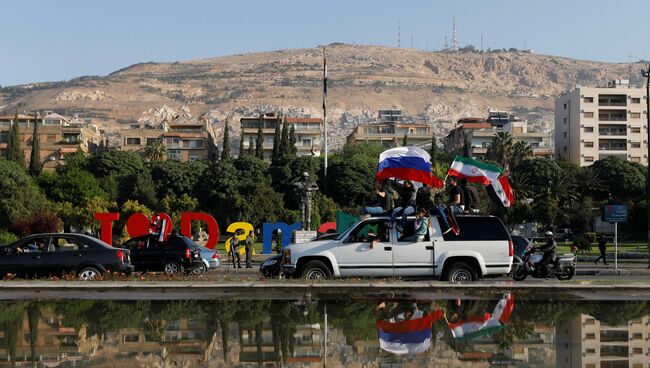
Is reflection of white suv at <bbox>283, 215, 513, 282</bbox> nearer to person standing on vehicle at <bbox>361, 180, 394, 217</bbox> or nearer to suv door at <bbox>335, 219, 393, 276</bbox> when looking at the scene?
suv door at <bbox>335, 219, 393, 276</bbox>

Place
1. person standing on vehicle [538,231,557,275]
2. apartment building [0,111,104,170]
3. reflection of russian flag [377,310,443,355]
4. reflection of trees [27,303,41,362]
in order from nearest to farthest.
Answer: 1. reflection of russian flag [377,310,443,355]
2. reflection of trees [27,303,41,362]
3. person standing on vehicle [538,231,557,275]
4. apartment building [0,111,104,170]

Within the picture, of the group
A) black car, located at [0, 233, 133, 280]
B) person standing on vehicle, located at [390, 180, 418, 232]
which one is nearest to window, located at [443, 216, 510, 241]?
person standing on vehicle, located at [390, 180, 418, 232]

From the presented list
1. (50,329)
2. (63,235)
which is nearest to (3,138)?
(63,235)

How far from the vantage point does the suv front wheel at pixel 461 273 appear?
2059cm

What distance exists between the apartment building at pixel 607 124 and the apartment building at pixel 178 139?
2722 inches

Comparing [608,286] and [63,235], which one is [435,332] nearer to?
[608,286]

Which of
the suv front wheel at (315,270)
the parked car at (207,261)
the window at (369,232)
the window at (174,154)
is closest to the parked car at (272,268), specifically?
the suv front wheel at (315,270)

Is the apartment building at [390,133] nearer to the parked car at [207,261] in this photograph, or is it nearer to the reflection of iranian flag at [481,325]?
the parked car at [207,261]

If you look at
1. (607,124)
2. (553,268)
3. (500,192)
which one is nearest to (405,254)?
(553,268)

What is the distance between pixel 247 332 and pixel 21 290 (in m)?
7.92

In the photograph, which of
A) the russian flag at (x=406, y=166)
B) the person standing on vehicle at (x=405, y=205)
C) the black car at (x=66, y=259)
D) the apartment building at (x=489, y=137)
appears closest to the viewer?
the person standing on vehicle at (x=405, y=205)

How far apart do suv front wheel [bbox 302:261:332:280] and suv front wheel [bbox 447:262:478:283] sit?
2814 millimetres

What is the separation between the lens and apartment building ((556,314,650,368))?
10273 mm

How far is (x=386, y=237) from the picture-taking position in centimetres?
2064
